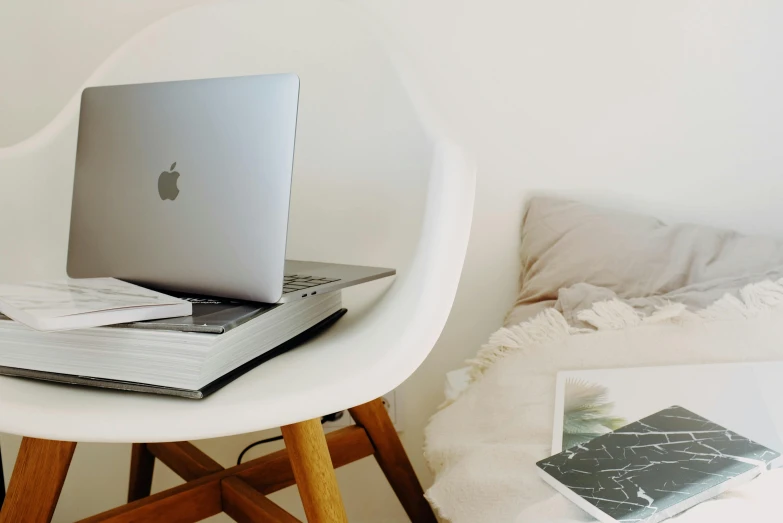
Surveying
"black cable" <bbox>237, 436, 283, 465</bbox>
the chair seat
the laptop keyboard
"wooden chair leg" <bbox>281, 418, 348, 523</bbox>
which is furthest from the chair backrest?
"black cable" <bbox>237, 436, 283, 465</bbox>

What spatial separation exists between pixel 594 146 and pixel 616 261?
0.78ft

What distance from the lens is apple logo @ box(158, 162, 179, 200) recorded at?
599 mm

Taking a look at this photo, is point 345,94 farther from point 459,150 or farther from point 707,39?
point 707,39

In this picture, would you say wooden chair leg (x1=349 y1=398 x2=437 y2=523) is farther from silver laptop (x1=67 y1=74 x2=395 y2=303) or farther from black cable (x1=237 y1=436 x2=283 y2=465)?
black cable (x1=237 y1=436 x2=283 y2=465)

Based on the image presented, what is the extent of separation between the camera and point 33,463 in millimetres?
587

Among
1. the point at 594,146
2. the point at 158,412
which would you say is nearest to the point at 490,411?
the point at 158,412

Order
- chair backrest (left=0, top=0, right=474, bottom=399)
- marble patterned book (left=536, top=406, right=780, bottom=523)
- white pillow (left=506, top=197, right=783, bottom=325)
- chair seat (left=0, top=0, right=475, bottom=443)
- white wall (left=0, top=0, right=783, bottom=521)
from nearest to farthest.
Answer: chair seat (left=0, top=0, right=475, bottom=443) → marble patterned book (left=536, top=406, right=780, bottom=523) → chair backrest (left=0, top=0, right=474, bottom=399) → white pillow (left=506, top=197, right=783, bottom=325) → white wall (left=0, top=0, right=783, bottom=521)

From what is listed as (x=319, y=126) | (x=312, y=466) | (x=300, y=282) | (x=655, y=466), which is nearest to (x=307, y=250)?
(x=319, y=126)

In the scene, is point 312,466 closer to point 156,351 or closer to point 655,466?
point 156,351

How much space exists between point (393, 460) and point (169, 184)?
440mm

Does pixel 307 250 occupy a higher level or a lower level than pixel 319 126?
lower

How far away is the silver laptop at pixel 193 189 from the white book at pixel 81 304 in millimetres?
52

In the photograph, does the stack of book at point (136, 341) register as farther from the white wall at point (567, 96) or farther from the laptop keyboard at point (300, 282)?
the white wall at point (567, 96)

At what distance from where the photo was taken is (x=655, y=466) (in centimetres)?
57
